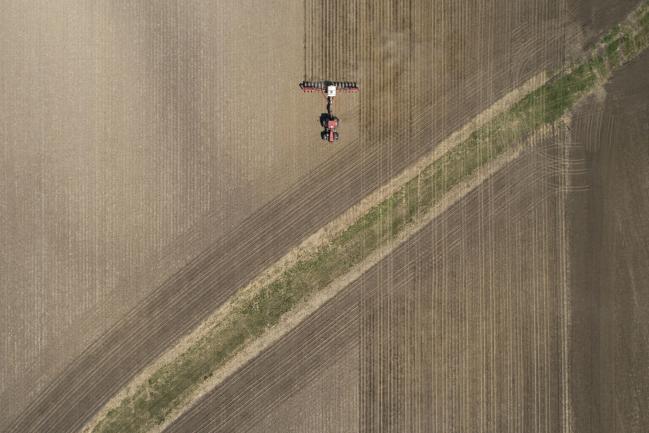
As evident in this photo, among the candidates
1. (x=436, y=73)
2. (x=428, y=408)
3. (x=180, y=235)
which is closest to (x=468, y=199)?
(x=436, y=73)

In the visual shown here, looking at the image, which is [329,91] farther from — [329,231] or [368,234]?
[368,234]

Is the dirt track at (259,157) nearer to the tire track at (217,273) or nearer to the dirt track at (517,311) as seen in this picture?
the tire track at (217,273)

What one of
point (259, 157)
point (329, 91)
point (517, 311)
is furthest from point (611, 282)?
point (259, 157)

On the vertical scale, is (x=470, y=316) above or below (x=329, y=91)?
below

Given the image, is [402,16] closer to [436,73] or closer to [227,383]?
[436,73]

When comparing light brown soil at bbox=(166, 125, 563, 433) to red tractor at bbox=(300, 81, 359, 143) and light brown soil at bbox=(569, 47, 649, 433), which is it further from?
red tractor at bbox=(300, 81, 359, 143)

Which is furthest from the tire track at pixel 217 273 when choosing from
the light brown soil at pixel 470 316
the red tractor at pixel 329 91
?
the light brown soil at pixel 470 316
